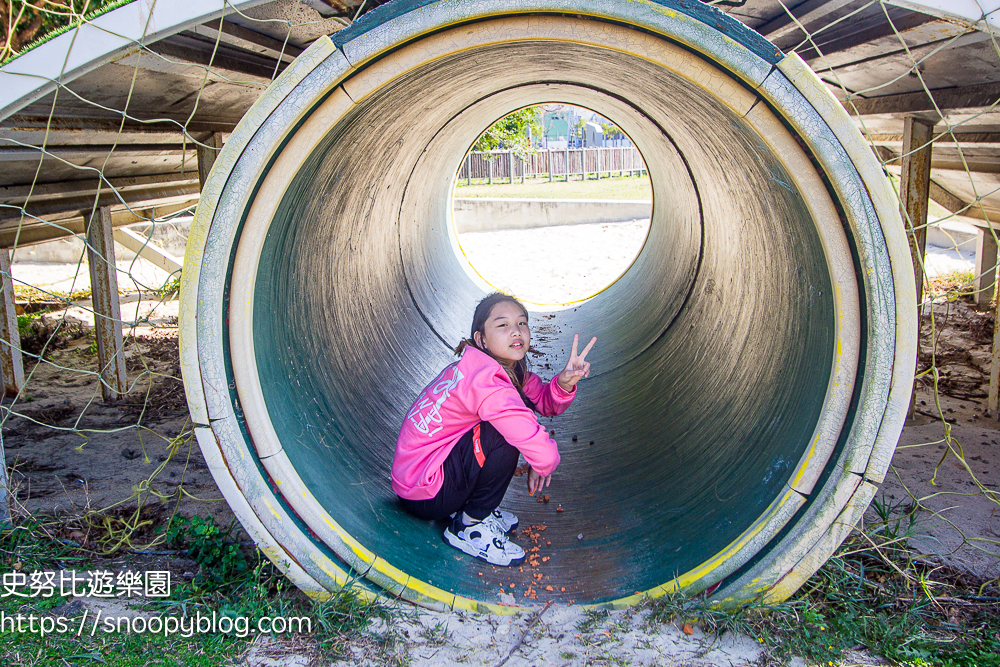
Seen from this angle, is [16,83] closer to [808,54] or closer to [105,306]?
[105,306]

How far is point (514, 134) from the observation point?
67.1 ft

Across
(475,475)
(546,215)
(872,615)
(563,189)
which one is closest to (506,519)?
(475,475)

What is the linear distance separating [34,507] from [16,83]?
1.86 m

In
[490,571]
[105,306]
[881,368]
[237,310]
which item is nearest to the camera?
[881,368]

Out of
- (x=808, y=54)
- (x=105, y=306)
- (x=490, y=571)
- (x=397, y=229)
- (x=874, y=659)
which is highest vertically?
(x=808, y=54)

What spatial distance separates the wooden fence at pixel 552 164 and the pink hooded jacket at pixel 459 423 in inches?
704

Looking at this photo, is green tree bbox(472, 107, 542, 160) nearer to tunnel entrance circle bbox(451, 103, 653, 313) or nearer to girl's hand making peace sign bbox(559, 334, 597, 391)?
tunnel entrance circle bbox(451, 103, 653, 313)

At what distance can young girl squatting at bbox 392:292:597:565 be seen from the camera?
8.64 ft

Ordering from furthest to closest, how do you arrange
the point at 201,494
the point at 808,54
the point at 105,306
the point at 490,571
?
the point at 105,306 → the point at 808,54 → the point at 201,494 → the point at 490,571

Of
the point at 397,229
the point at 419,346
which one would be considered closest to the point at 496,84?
the point at 397,229

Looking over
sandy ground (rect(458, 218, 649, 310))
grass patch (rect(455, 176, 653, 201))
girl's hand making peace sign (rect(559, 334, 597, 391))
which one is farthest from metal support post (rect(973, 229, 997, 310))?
grass patch (rect(455, 176, 653, 201))

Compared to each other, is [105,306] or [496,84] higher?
[496,84]

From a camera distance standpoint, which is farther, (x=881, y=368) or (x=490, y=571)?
(x=490, y=571)

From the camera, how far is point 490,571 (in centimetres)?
274
